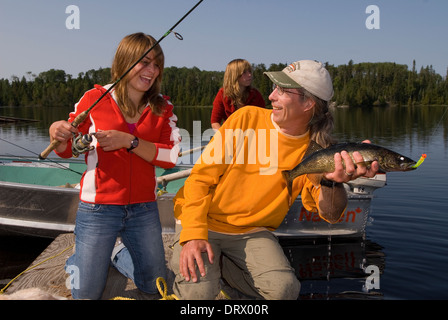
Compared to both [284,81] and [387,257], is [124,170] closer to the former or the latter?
[284,81]

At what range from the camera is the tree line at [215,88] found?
132125 mm

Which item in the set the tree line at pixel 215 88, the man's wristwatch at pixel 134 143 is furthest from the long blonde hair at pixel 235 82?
the tree line at pixel 215 88

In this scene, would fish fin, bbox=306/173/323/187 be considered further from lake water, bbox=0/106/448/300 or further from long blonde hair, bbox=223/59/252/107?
long blonde hair, bbox=223/59/252/107

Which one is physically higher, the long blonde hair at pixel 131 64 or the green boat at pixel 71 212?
the long blonde hair at pixel 131 64

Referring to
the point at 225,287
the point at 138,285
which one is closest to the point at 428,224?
the point at 225,287

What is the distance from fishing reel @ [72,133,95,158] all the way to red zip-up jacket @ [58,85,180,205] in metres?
0.18

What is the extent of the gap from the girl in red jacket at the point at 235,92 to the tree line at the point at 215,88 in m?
122

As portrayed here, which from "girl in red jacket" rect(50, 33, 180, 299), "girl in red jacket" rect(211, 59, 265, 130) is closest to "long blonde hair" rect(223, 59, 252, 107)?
"girl in red jacket" rect(211, 59, 265, 130)

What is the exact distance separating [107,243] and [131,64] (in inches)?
66.0

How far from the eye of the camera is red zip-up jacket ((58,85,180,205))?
381cm

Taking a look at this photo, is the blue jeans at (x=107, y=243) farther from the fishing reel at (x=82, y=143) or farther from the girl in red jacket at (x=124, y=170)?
the fishing reel at (x=82, y=143)

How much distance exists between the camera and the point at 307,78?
3283 mm

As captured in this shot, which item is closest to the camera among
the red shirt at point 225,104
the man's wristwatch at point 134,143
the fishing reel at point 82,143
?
the fishing reel at point 82,143

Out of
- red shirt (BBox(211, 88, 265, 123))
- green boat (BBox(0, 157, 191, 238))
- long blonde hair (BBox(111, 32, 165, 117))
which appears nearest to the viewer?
long blonde hair (BBox(111, 32, 165, 117))
